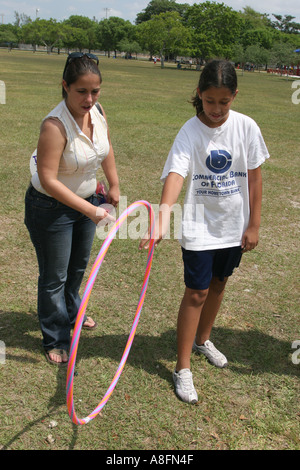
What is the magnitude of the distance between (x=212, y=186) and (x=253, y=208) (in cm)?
37

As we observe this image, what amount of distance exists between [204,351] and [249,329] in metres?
0.68

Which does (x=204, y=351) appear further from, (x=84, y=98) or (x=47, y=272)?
(x=84, y=98)

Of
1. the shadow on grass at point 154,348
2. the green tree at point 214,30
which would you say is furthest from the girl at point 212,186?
the green tree at point 214,30

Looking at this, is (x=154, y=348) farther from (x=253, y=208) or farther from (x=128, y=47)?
(x=128, y=47)

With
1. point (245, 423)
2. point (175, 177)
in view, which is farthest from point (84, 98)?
point (245, 423)

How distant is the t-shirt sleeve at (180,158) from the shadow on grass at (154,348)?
161cm

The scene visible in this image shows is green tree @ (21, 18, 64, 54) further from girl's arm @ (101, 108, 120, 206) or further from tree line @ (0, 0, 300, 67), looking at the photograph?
girl's arm @ (101, 108, 120, 206)

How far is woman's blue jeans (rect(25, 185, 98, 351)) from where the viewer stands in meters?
2.84

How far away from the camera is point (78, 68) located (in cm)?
250

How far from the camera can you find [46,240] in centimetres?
288

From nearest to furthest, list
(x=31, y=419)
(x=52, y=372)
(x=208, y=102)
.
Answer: (x=208, y=102) → (x=31, y=419) → (x=52, y=372)

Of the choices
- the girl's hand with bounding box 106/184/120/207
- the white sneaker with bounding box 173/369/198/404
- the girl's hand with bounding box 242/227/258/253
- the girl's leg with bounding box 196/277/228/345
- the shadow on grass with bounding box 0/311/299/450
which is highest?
the girl's hand with bounding box 106/184/120/207

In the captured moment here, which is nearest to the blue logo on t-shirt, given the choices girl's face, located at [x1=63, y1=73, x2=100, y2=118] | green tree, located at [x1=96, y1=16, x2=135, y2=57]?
girl's face, located at [x1=63, y1=73, x2=100, y2=118]

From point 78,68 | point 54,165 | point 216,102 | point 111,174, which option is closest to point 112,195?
point 111,174
